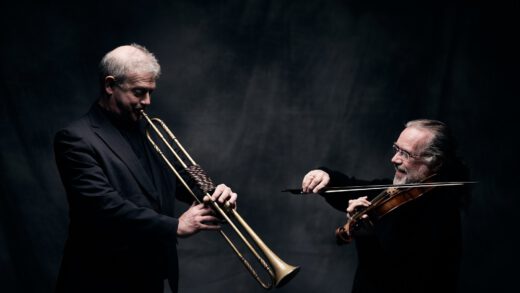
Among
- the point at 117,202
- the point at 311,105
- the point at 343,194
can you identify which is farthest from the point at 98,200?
the point at 311,105

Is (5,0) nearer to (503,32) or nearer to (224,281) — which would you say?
(224,281)

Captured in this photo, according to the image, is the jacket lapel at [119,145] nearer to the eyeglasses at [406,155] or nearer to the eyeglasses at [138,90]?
the eyeglasses at [138,90]

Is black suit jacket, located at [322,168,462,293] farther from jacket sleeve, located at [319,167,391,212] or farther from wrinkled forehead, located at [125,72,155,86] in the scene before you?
wrinkled forehead, located at [125,72,155,86]

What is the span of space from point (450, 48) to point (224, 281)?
2.46m

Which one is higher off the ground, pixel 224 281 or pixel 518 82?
pixel 518 82

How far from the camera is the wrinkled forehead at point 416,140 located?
2.86 metres

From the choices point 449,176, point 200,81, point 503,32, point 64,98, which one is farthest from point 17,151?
point 503,32

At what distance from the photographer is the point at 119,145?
2.73 m

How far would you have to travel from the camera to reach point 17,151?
4055 millimetres

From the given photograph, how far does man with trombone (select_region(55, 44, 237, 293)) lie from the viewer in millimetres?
2574

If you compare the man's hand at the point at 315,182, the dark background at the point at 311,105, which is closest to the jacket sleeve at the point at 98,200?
the man's hand at the point at 315,182

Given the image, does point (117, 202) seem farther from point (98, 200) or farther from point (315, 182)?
point (315, 182)

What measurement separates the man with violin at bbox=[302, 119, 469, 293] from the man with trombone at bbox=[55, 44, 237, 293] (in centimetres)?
68

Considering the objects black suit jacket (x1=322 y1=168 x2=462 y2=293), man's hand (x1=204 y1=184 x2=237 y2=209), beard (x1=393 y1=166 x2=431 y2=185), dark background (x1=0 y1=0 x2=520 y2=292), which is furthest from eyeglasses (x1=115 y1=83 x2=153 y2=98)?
dark background (x1=0 y1=0 x2=520 y2=292)
